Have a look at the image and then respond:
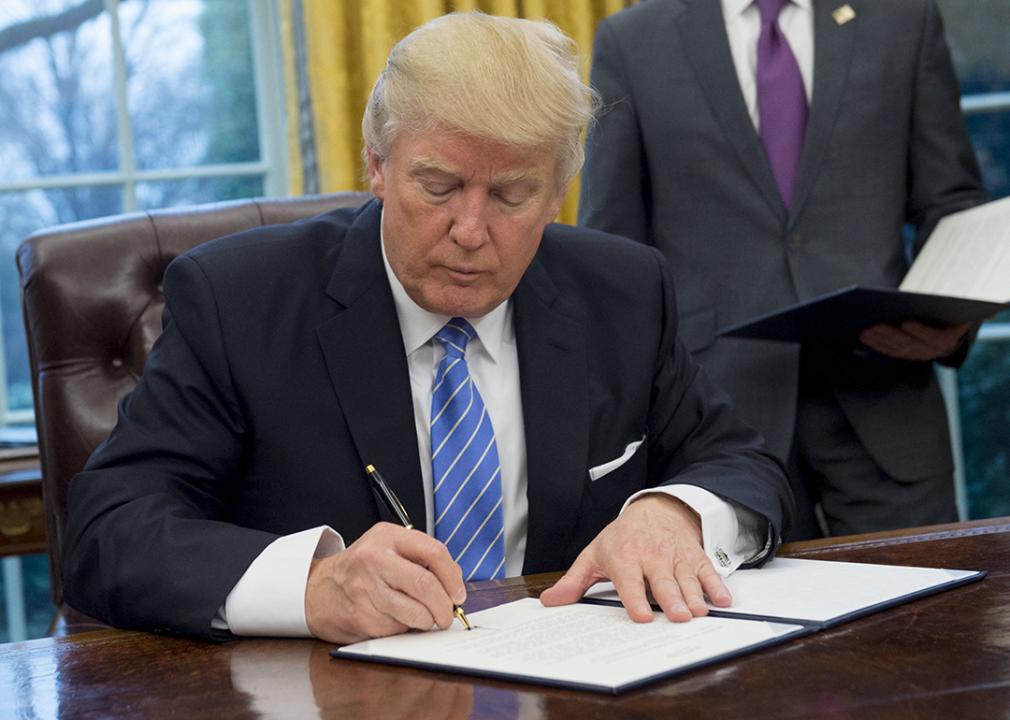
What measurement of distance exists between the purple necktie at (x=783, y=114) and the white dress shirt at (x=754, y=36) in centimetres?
2

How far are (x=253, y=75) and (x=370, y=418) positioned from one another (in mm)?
2617

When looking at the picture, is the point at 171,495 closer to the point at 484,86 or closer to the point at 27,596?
the point at 484,86

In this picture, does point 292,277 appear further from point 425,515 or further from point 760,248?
point 760,248

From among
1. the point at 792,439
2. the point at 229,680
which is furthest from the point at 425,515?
the point at 792,439

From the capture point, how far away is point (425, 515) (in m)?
1.78

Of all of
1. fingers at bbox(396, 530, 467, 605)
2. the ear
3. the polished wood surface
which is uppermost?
the ear

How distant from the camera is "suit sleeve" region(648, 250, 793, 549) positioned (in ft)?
6.23

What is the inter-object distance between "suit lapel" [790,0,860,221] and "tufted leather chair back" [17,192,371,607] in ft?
3.37

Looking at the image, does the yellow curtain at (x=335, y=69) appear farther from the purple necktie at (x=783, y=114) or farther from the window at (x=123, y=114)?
the purple necktie at (x=783, y=114)

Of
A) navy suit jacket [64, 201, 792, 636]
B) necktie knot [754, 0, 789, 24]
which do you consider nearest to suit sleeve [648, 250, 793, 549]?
navy suit jacket [64, 201, 792, 636]

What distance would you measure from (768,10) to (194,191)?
2027mm

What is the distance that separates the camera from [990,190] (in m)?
4.44

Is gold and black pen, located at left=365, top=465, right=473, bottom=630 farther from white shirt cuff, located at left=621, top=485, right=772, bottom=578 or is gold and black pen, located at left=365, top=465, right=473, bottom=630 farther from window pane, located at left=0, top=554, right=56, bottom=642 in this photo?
window pane, located at left=0, top=554, right=56, bottom=642

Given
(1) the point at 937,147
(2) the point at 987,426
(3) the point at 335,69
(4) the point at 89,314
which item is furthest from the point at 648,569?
(2) the point at 987,426
